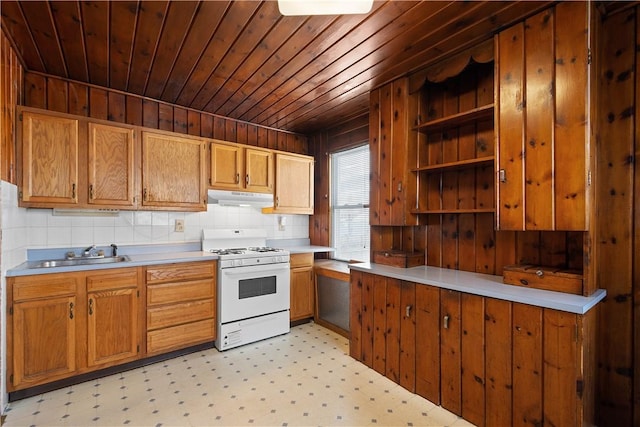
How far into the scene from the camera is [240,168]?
3348 mm

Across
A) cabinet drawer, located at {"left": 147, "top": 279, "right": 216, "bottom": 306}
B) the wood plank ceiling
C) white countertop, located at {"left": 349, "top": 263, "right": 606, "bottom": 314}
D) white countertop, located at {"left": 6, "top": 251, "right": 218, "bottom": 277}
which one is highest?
the wood plank ceiling

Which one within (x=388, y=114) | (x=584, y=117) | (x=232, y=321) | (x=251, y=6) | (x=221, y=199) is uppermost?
(x=251, y=6)

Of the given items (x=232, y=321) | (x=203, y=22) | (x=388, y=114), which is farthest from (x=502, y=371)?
(x=203, y=22)

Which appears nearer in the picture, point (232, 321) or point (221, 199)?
point (232, 321)

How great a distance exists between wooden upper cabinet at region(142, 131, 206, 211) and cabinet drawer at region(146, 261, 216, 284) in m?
0.62

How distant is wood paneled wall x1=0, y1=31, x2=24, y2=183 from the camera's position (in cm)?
195

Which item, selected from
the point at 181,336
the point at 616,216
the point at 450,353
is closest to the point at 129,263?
the point at 181,336

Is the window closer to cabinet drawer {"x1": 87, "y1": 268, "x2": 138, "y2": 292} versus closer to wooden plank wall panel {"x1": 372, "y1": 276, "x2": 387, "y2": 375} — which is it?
wooden plank wall panel {"x1": 372, "y1": 276, "x2": 387, "y2": 375}

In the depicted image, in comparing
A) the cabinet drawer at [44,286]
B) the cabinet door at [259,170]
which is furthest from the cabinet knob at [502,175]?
the cabinet drawer at [44,286]

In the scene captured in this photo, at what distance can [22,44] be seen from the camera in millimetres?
2057

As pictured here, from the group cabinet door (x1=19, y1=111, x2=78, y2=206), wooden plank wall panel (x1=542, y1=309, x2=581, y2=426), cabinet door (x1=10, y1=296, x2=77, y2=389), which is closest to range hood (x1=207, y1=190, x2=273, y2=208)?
cabinet door (x1=19, y1=111, x2=78, y2=206)

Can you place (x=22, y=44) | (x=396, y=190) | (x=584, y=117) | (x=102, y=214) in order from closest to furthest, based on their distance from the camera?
(x=584, y=117) → (x=22, y=44) → (x=396, y=190) → (x=102, y=214)

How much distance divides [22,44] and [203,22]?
55.9 inches

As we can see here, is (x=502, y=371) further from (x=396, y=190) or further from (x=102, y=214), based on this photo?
(x=102, y=214)
